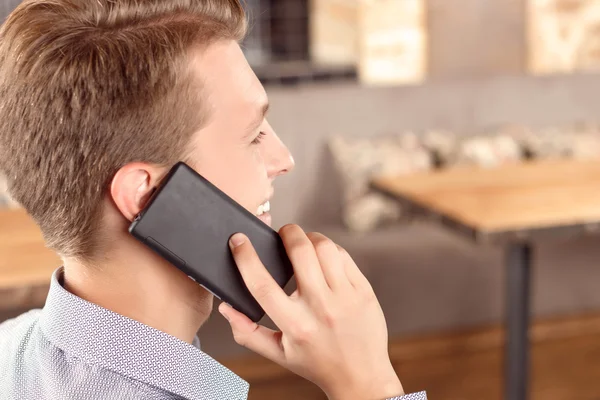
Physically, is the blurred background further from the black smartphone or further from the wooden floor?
the black smartphone

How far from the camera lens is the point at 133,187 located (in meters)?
0.78

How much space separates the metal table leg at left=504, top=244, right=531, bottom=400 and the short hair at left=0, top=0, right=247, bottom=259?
5.79ft

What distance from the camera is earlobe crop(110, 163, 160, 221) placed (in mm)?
774

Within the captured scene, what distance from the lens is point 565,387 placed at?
117 inches

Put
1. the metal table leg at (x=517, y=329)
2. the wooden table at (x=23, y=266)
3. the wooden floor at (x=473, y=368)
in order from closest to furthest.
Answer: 1. the wooden table at (x=23, y=266)
2. the metal table leg at (x=517, y=329)
3. the wooden floor at (x=473, y=368)

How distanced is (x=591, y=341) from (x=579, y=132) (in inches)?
35.8

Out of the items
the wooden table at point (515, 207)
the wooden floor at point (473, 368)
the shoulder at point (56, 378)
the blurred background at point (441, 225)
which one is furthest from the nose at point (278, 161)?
the wooden floor at point (473, 368)

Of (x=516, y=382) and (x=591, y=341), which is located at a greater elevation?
(x=516, y=382)

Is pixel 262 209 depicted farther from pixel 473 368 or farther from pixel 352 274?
pixel 473 368

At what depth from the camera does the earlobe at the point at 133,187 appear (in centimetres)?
77

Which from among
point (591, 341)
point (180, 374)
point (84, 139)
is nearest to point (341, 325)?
point (180, 374)

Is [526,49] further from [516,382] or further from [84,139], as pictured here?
[84,139]

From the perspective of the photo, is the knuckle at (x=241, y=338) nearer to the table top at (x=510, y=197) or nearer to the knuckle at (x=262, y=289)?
the knuckle at (x=262, y=289)

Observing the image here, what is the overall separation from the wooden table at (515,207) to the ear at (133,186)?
4.70 feet
